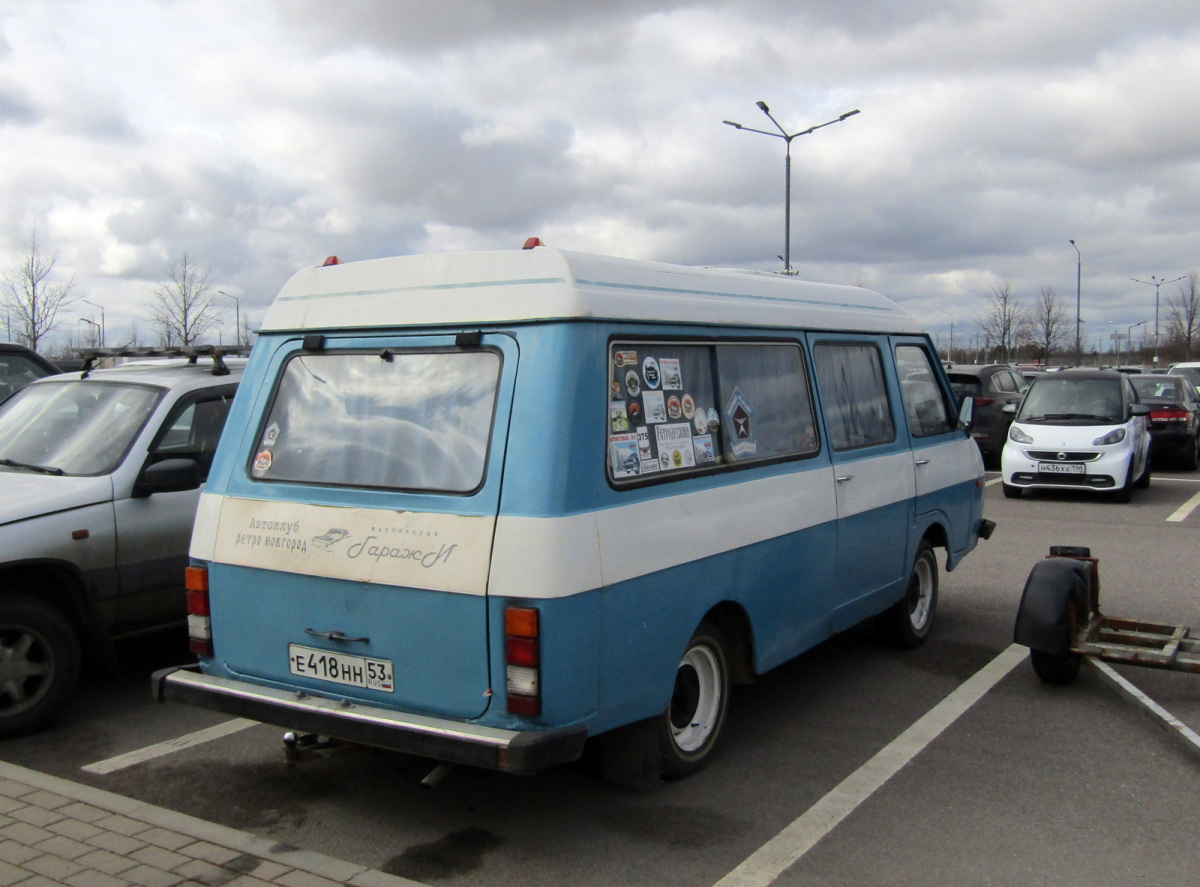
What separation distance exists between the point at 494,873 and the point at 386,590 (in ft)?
3.61

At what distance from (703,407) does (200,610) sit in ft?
7.61

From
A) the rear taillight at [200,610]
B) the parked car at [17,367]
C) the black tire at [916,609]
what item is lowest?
the black tire at [916,609]

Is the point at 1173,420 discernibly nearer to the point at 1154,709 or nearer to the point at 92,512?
the point at 1154,709

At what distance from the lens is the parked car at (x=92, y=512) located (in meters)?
5.32

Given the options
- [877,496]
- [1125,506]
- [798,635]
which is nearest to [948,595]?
[877,496]

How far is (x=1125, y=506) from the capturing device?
46.0 feet

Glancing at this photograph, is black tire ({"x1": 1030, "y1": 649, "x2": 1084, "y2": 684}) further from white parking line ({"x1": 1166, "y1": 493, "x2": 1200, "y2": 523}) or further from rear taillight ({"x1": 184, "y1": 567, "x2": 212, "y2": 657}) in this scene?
white parking line ({"x1": 1166, "y1": 493, "x2": 1200, "y2": 523})

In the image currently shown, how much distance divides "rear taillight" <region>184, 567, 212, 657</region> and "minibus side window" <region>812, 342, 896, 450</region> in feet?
10.4

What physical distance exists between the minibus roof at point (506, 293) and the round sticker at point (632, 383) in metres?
0.23

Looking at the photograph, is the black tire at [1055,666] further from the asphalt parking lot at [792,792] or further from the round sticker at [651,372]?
the round sticker at [651,372]

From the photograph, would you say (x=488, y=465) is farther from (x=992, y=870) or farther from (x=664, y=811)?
(x=992, y=870)

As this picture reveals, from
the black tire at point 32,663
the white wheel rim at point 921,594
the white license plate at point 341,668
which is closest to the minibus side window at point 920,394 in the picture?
the white wheel rim at point 921,594

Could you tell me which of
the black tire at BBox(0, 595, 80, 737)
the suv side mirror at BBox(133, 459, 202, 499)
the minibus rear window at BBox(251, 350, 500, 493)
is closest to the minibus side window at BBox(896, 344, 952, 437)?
the minibus rear window at BBox(251, 350, 500, 493)

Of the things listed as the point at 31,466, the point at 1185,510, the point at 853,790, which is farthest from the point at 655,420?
the point at 1185,510
